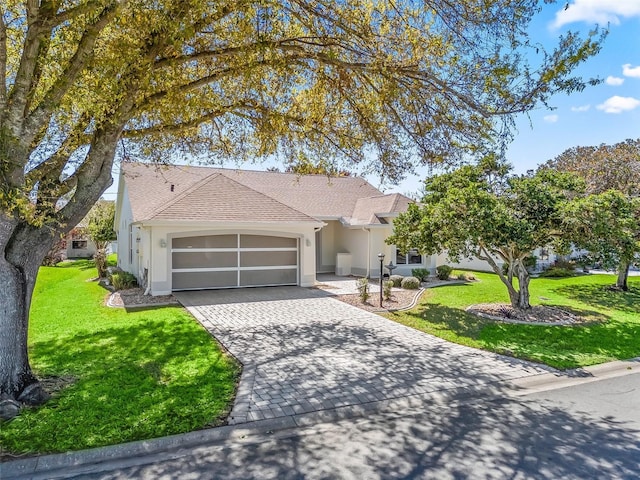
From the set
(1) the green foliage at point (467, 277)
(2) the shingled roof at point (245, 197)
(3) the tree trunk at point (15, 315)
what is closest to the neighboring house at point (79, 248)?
(2) the shingled roof at point (245, 197)

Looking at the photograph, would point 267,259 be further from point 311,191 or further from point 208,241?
point 311,191

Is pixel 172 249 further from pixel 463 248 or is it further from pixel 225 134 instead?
pixel 463 248

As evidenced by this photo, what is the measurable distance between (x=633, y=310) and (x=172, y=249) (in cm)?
1648

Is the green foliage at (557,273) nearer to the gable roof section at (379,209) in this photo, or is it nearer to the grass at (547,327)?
the grass at (547,327)

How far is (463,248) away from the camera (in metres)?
11.0

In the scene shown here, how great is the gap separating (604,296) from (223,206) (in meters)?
15.8

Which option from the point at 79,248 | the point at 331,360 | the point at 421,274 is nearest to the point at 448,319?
the point at 331,360

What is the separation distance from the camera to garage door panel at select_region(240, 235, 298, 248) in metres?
16.8

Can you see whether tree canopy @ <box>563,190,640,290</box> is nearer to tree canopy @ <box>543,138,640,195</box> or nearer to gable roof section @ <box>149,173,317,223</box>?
tree canopy @ <box>543,138,640,195</box>

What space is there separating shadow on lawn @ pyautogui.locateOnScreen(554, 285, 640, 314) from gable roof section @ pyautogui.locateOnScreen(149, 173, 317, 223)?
11025mm

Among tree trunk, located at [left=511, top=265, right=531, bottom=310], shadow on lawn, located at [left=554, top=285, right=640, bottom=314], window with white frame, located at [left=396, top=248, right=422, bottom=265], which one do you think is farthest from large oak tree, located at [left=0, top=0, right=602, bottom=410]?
window with white frame, located at [left=396, top=248, right=422, bottom=265]

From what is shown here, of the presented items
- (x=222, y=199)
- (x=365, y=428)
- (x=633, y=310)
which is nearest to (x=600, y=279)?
(x=633, y=310)

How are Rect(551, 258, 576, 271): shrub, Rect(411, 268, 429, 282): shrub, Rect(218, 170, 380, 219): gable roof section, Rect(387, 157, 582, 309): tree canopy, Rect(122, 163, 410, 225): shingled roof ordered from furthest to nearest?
Rect(551, 258, 576, 271): shrub, Rect(218, 170, 380, 219): gable roof section, Rect(411, 268, 429, 282): shrub, Rect(122, 163, 410, 225): shingled roof, Rect(387, 157, 582, 309): tree canopy

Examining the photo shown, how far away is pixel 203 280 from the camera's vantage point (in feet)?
53.1
